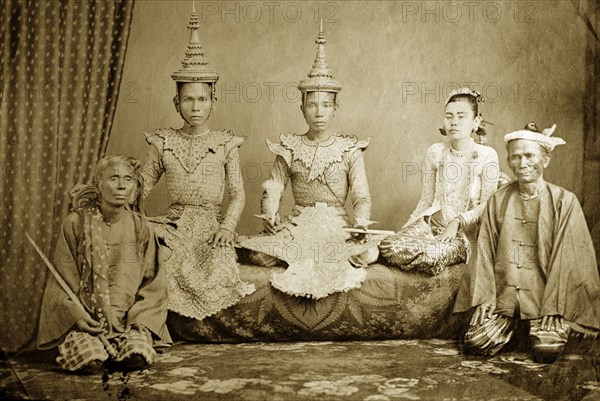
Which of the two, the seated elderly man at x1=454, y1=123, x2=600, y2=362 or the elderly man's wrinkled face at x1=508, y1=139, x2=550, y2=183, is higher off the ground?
the elderly man's wrinkled face at x1=508, y1=139, x2=550, y2=183

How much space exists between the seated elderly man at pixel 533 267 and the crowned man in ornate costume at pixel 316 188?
2.44 ft

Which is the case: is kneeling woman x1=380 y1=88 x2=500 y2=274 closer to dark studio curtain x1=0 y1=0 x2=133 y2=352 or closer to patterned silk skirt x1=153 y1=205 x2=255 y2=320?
patterned silk skirt x1=153 y1=205 x2=255 y2=320

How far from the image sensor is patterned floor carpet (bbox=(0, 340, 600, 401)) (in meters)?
4.34

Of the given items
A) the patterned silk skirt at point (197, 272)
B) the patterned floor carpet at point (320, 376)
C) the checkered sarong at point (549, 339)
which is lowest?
the patterned floor carpet at point (320, 376)

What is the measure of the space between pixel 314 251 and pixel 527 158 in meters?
1.24

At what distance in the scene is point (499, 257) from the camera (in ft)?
16.9

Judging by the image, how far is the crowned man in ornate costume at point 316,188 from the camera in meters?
5.30

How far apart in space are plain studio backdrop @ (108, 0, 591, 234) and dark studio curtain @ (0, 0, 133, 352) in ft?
3.49

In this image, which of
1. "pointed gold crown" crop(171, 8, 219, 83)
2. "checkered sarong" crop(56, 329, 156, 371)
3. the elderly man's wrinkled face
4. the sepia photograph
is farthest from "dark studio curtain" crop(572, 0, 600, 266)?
"checkered sarong" crop(56, 329, 156, 371)

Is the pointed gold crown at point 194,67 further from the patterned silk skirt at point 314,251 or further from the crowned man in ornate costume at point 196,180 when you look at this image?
the patterned silk skirt at point 314,251

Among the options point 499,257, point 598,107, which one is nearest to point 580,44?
point 598,107

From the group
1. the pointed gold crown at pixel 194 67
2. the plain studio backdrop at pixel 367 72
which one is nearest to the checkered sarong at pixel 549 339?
the plain studio backdrop at pixel 367 72

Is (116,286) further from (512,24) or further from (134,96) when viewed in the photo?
(512,24)

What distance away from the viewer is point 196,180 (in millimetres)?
5477
